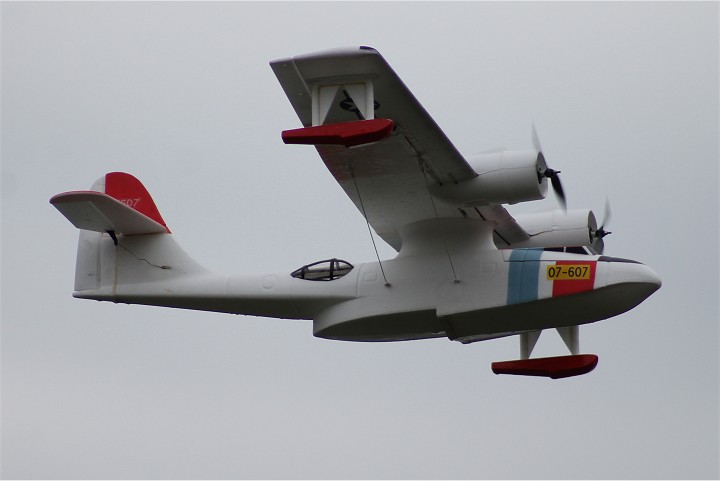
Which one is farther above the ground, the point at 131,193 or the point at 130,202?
the point at 131,193

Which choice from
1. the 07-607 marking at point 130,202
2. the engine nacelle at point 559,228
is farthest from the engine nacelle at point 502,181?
the 07-607 marking at point 130,202

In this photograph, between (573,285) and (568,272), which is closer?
(573,285)

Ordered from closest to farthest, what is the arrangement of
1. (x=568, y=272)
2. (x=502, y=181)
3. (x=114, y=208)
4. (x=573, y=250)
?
(x=502, y=181)
(x=568, y=272)
(x=573, y=250)
(x=114, y=208)

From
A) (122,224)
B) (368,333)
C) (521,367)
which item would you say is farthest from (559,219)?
(122,224)

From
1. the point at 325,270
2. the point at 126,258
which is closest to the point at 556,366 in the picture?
the point at 325,270

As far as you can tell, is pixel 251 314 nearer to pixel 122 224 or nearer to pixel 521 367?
pixel 122 224

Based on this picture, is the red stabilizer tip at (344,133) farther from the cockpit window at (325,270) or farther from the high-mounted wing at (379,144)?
the cockpit window at (325,270)

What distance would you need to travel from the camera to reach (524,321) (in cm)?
1948

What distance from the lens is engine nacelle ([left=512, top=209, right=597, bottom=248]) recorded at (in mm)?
21859

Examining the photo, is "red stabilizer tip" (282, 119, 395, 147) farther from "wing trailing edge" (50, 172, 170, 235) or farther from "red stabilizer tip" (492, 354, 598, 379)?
"red stabilizer tip" (492, 354, 598, 379)

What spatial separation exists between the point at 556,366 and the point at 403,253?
323cm

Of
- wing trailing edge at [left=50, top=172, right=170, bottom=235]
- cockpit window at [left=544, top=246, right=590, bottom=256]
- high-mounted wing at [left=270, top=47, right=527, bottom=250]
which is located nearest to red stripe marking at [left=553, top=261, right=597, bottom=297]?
cockpit window at [left=544, top=246, right=590, bottom=256]

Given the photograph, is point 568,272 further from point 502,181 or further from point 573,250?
point 502,181

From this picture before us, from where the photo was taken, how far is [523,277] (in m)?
19.2
